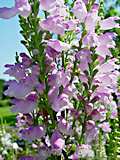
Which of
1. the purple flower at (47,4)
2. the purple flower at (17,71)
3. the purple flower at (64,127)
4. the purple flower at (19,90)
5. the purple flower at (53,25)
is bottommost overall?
the purple flower at (64,127)

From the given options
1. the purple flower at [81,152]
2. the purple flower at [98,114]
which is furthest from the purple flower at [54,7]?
the purple flower at [81,152]

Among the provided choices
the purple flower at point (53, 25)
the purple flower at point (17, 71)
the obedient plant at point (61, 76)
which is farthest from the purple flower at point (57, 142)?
the purple flower at point (53, 25)

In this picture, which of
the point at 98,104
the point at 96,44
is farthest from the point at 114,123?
the point at 96,44

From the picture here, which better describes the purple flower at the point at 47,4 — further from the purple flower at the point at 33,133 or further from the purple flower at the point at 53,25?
the purple flower at the point at 33,133

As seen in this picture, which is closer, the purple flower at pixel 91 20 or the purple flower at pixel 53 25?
the purple flower at pixel 53 25

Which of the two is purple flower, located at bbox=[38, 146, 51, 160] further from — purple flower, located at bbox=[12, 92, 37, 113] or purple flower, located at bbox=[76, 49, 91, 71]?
purple flower, located at bbox=[76, 49, 91, 71]

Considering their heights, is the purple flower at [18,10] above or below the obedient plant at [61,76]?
above

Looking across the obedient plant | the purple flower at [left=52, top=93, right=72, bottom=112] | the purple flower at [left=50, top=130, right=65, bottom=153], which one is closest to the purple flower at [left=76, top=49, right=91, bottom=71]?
the obedient plant

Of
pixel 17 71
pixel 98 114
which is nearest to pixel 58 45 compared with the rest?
pixel 17 71

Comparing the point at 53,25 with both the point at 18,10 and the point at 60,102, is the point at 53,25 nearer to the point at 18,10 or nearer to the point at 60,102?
the point at 18,10

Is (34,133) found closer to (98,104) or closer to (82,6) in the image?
(98,104)
